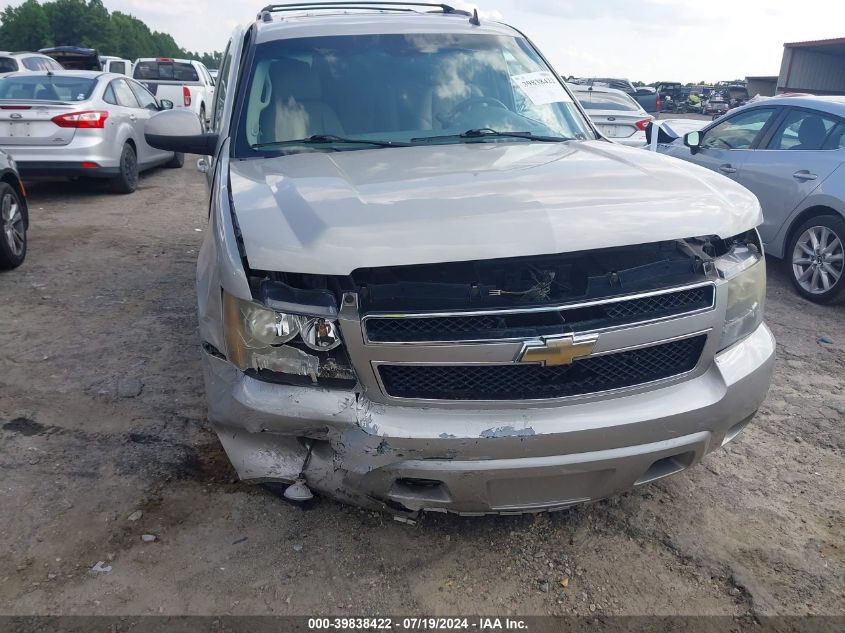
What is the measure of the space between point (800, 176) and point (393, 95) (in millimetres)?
4124

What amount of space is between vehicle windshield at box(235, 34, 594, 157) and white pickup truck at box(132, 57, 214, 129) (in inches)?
541

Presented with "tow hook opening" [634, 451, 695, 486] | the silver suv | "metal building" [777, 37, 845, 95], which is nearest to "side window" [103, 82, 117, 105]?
the silver suv

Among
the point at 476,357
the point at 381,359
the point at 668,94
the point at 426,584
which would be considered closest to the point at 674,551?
the point at 426,584

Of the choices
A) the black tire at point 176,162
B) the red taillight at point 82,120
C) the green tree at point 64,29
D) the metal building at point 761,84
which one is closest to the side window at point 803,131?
the red taillight at point 82,120

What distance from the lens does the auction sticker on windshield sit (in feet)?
12.0

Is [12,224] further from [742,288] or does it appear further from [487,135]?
[742,288]

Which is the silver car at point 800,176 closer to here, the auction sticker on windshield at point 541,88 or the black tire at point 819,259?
the black tire at point 819,259

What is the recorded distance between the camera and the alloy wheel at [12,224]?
18.9 ft

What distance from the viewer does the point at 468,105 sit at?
352 centimetres

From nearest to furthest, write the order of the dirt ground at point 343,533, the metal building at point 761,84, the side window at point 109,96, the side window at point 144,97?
the dirt ground at point 343,533 < the side window at point 109,96 < the side window at point 144,97 < the metal building at point 761,84

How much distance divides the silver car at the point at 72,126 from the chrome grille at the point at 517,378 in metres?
7.90

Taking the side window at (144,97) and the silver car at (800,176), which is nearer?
the silver car at (800,176)

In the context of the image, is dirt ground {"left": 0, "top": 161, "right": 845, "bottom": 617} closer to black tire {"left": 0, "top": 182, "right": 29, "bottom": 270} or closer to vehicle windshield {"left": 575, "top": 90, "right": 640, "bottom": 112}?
black tire {"left": 0, "top": 182, "right": 29, "bottom": 270}

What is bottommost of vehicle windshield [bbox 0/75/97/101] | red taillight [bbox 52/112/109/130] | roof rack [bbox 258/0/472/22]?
red taillight [bbox 52/112/109/130]
